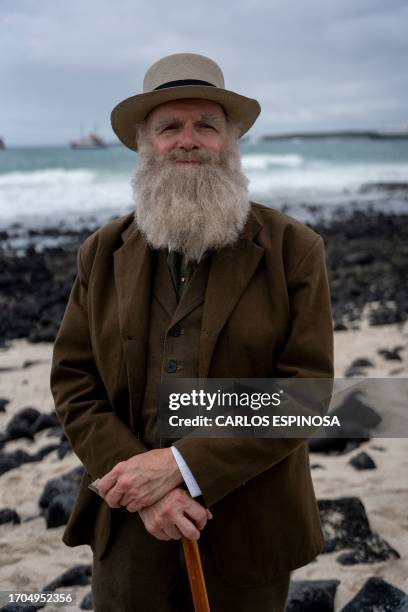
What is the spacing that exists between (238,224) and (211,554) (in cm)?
115

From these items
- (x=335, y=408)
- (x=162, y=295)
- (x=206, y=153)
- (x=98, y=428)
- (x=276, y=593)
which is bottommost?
(x=335, y=408)

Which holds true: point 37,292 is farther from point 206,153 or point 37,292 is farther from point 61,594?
point 206,153

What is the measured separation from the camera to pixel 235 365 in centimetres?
213

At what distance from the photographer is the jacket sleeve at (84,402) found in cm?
212

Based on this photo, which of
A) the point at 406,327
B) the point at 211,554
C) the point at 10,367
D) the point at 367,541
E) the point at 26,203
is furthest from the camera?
the point at 26,203

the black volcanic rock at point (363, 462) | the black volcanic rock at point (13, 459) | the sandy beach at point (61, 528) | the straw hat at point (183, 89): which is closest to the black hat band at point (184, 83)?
the straw hat at point (183, 89)

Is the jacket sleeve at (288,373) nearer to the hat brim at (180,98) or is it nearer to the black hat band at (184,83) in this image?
→ the hat brim at (180,98)

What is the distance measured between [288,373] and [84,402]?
0.73 m

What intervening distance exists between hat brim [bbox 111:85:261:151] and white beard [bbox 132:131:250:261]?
0.33ft

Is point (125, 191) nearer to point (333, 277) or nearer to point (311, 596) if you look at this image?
point (333, 277)

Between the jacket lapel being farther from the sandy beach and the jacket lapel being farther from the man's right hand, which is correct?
the sandy beach

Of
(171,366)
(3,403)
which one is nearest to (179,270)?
(171,366)

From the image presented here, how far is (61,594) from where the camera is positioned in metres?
3.32

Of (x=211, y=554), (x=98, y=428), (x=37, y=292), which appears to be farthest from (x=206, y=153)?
(x=37, y=292)
